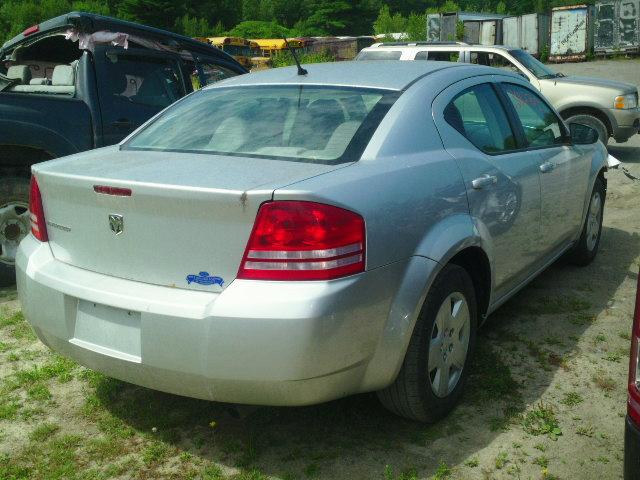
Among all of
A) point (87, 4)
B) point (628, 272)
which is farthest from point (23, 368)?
point (87, 4)

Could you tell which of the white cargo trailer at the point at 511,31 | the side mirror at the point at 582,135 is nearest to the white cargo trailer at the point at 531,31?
the white cargo trailer at the point at 511,31

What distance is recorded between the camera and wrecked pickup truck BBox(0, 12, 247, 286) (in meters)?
5.21

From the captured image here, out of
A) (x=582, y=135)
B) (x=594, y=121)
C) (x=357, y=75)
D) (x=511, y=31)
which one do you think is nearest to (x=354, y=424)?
(x=357, y=75)

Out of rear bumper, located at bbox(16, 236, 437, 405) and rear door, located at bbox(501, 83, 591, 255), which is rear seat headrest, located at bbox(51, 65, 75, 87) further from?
rear door, located at bbox(501, 83, 591, 255)

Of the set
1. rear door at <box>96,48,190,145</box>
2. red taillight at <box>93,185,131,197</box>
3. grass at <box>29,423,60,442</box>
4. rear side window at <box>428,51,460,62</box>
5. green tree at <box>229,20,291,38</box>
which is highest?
green tree at <box>229,20,291,38</box>

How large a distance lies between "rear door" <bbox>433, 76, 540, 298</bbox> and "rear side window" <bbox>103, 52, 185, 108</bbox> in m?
3.09

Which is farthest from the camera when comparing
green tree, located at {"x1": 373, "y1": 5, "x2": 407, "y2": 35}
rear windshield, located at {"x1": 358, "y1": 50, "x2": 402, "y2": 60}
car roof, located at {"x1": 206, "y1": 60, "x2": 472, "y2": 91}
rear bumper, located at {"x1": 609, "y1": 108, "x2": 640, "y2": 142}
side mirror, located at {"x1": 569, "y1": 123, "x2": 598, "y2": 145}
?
green tree, located at {"x1": 373, "y1": 5, "x2": 407, "y2": 35}

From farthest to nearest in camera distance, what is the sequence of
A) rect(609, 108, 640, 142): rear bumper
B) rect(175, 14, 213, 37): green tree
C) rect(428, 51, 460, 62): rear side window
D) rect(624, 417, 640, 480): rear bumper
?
rect(175, 14, 213, 37): green tree < rect(428, 51, 460, 62): rear side window < rect(609, 108, 640, 142): rear bumper < rect(624, 417, 640, 480): rear bumper

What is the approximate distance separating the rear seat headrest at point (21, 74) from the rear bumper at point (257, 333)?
3.77 m

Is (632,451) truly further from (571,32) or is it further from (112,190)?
(571,32)

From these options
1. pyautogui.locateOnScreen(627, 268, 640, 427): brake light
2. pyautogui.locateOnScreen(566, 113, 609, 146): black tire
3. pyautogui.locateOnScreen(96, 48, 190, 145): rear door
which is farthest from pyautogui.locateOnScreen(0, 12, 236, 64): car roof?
pyautogui.locateOnScreen(566, 113, 609, 146): black tire

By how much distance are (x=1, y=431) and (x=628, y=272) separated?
447 centimetres

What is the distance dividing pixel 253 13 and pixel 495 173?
113 metres

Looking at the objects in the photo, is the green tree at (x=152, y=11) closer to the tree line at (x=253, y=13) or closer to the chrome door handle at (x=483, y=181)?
the tree line at (x=253, y=13)
